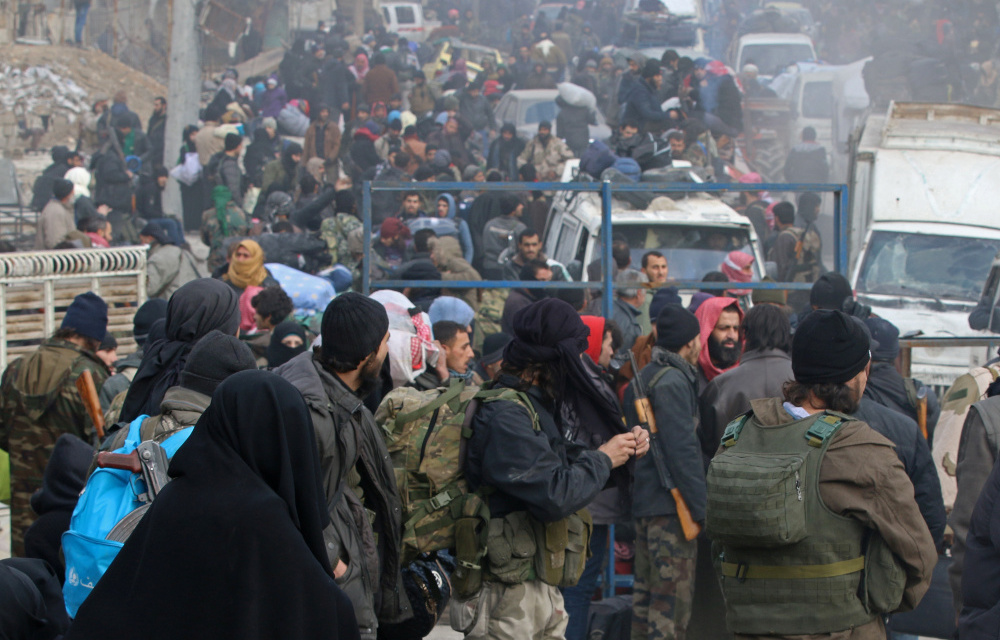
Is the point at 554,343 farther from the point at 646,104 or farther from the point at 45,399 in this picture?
the point at 646,104

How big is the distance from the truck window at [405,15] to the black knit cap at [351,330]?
2911cm

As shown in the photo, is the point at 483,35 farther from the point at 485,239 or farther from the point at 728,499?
the point at 728,499

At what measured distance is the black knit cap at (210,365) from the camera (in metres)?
3.15

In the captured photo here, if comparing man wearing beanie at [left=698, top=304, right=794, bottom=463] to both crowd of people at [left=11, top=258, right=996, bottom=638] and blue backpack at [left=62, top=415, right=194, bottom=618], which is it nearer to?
crowd of people at [left=11, top=258, right=996, bottom=638]

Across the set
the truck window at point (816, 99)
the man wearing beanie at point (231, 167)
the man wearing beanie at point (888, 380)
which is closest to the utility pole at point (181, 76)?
the man wearing beanie at point (231, 167)

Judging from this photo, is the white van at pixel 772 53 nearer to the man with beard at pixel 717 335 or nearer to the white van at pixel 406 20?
the white van at pixel 406 20

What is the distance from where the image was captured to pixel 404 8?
30.9 metres

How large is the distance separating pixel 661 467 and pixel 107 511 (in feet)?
8.54

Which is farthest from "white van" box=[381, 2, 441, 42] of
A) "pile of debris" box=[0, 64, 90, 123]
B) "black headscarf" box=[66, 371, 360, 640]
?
"black headscarf" box=[66, 371, 360, 640]

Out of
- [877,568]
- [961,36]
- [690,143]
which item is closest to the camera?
[877,568]

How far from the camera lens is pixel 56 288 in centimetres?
760

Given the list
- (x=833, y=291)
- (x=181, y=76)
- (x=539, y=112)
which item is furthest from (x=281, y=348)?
(x=181, y=76)

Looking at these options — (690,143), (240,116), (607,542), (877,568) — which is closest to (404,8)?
(240,116)

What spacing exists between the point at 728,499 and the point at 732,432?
0.87ft
